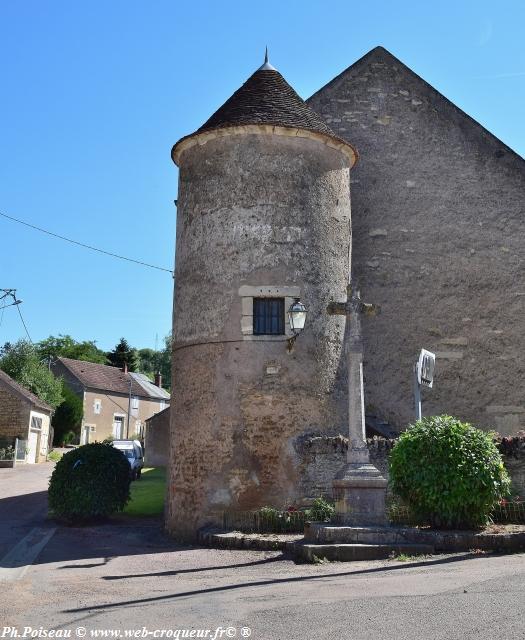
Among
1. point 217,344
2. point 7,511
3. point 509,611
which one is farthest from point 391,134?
point 509,611

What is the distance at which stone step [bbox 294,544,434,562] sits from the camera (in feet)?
29.9

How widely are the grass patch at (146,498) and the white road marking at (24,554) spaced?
281 cm

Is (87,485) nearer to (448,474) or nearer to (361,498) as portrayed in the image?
(361,498)

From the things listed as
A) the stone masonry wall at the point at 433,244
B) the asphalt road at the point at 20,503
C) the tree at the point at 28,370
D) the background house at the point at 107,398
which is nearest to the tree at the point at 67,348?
the background house at the point at 107,398

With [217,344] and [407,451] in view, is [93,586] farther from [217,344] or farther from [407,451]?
[217,344]

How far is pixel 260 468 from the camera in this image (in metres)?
13.2

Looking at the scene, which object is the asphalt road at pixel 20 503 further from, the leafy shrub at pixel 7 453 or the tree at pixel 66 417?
the tree at pixel 66 417

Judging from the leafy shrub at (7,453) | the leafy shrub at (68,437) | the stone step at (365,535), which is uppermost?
the leafy shrub at (68,437)

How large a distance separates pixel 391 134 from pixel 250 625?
15.4 metres

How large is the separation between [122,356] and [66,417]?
29.8 meters

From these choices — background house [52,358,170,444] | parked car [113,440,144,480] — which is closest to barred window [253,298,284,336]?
parked car [113,440,144,480]

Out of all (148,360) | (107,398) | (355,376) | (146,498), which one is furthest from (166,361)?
(355,376)

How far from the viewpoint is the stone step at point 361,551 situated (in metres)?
9.11

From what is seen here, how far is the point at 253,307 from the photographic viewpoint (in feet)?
45.6
